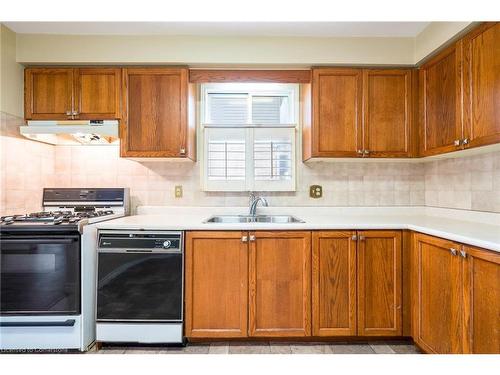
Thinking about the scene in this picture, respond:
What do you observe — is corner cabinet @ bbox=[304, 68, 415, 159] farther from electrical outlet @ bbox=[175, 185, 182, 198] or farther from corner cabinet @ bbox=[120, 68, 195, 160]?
electrical outlet @ bbox=[175, 185, 182, 198]

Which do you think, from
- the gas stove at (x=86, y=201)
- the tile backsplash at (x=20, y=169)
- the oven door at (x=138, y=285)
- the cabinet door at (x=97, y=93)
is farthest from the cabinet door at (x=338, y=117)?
the tile backsplash at (x=20, y=169)

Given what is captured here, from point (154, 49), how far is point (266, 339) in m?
2.31

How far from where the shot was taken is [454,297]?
1572 millimetres

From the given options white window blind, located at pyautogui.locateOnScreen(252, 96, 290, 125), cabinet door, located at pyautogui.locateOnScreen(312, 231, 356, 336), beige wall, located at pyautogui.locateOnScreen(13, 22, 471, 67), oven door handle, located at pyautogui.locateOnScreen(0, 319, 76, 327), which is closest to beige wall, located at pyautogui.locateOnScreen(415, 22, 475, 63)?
beige wall, located at pyautogui.locateOnScreen(13, 22, 471, 67)

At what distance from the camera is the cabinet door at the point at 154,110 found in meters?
2.36

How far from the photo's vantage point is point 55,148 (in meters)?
2.69

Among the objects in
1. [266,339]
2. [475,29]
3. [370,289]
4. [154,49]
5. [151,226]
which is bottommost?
[266,339]

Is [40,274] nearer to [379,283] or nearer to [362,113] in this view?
[379,283]

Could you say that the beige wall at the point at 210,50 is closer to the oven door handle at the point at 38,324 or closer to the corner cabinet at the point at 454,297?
the corner cabinet at the point at 454,297

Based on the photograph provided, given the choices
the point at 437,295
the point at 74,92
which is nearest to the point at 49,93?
the point at 74,92

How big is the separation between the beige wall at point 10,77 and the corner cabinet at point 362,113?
7.46 feet

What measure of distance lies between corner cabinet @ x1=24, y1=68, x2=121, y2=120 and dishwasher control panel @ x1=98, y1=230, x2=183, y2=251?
0.96 m
